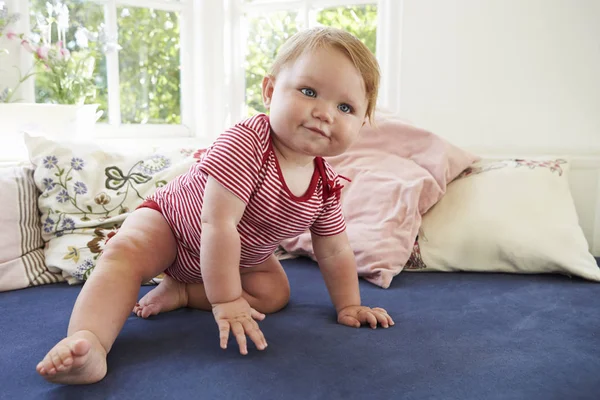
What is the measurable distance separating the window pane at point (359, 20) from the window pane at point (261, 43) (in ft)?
0.58

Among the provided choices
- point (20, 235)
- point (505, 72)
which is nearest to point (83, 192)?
point (20, 235)

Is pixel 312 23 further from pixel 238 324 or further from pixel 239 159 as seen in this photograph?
pixel 238 324

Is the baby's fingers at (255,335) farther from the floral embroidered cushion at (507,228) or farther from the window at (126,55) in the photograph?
the window at (126,55)

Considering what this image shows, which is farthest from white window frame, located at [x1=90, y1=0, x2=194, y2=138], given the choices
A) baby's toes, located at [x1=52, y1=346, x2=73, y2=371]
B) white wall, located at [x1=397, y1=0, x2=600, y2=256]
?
baby's toes, located at [x1=52, y1=346, x2=73, y2=371]

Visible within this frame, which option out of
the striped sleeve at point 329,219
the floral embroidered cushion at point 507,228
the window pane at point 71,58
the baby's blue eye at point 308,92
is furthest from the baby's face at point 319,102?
the window pane at point 71,58

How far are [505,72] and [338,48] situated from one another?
1.14 m

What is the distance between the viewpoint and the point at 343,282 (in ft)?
3.59

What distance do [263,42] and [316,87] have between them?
1572mm

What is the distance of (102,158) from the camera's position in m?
1.52

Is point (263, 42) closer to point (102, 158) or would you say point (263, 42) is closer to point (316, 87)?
point (102, 158)

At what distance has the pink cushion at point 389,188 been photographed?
141cm

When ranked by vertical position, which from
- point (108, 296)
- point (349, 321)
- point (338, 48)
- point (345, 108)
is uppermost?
point (338, 48)

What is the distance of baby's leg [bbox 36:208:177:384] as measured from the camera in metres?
0.73

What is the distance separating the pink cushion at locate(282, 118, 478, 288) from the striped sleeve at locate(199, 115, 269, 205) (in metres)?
0.52
